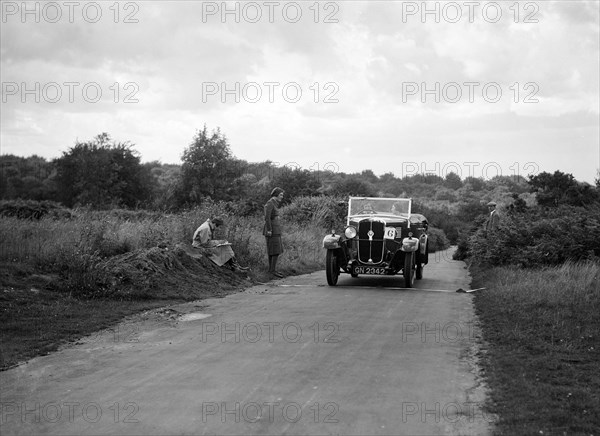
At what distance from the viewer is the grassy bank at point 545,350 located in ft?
17.9

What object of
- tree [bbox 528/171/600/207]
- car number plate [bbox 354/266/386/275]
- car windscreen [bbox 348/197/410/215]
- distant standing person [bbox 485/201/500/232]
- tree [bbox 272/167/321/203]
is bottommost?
car number plate [bbox 354/266/386/275]

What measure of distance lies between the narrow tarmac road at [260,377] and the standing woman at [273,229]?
5.24 m

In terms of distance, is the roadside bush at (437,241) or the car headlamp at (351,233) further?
the roadside bush at (437,241)

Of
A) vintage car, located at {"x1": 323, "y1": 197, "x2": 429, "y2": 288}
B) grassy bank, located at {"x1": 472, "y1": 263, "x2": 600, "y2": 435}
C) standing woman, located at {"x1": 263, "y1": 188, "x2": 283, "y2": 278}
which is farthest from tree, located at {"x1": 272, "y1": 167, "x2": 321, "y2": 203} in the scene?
grassy bank, located at {"x1": 472, "y1": 263, "x2": 600, "y2": 435}

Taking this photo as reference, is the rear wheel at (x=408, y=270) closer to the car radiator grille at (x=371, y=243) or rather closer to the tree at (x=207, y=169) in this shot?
the car radiator grille at (x=371, y=243)

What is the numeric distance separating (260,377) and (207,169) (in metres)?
56.1

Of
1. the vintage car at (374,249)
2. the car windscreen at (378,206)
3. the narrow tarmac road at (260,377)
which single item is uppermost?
the car windscreen at (378,206)

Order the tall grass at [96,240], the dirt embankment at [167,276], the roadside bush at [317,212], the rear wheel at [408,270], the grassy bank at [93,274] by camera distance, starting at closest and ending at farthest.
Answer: the grassy bank at [93,274], the dirt embankment at [167,276], the tall grass at [96,240], the rear wheel at [408,270], the roadside bush at [317,212]

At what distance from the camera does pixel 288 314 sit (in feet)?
35.2

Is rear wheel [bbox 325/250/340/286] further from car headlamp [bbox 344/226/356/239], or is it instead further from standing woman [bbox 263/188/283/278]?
standing woman [bbox 263/188/283/278]

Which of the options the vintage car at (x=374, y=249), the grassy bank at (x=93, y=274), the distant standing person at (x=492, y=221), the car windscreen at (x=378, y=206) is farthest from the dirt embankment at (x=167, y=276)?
the distant standing person at (x=492, y=221)

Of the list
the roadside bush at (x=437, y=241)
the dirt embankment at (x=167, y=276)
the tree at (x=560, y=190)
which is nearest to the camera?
the dirt embankment at (x=167, y=276)

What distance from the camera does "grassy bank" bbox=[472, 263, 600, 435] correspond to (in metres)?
5.46

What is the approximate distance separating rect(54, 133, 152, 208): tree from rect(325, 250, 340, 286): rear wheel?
162 ft
